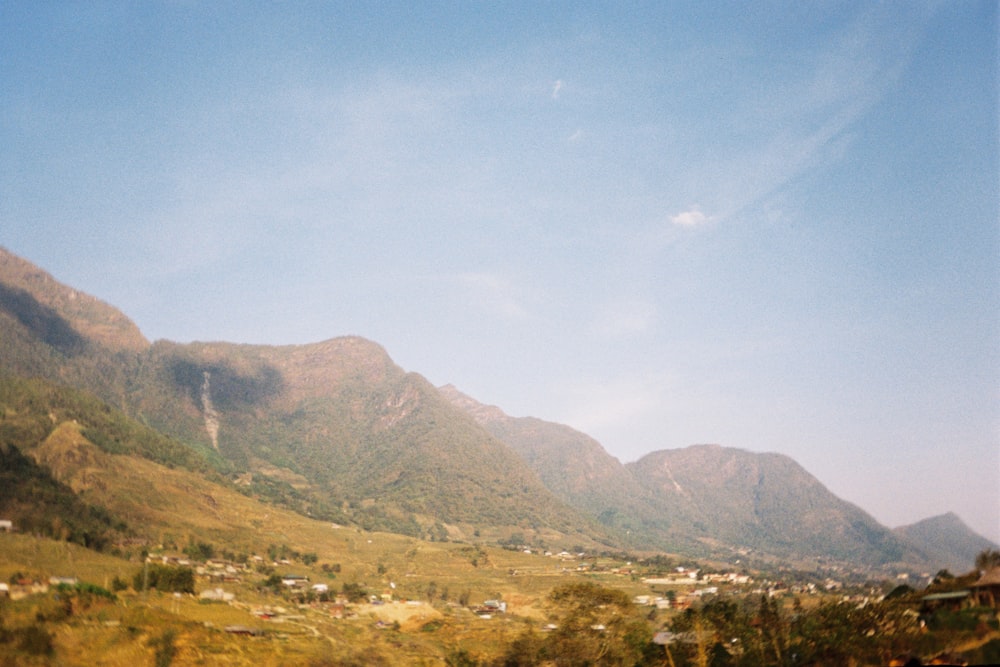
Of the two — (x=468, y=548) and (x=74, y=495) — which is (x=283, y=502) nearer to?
(x=468, y=548)

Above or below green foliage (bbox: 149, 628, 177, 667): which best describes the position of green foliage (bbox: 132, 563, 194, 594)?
below

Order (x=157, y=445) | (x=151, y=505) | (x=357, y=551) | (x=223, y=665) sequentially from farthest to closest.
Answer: (x=157, y=445)
(x=357, y=551)
(x=151, y=505)
(x=223, y=665)

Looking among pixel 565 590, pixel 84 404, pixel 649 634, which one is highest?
pixel 84 404

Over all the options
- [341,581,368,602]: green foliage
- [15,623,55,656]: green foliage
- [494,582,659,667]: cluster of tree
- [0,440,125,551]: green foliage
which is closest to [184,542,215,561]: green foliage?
[0,440,125,551]: green foliage

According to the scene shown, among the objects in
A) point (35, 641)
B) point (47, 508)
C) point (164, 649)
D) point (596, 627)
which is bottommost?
point (164, 649)

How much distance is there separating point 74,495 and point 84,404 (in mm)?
75392

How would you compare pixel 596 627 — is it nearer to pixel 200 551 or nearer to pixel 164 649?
pixel 164 649

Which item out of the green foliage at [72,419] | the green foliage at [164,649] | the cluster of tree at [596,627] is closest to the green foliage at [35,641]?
the green foliage at [164,649]

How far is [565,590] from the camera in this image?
39.7 m

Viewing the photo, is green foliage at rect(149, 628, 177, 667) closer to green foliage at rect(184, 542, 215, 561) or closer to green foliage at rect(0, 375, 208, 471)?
green foliage at rect(184, 542, 215, 561)

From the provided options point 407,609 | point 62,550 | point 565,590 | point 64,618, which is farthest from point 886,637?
point 62,550

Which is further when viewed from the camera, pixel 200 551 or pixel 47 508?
pixel 200 551

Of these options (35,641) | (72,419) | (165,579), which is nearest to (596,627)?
(35,641)

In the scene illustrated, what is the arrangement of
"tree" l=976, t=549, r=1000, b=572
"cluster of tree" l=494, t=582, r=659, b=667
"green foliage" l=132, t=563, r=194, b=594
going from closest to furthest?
"cluster of tree" l=494, t=582, r=659, b=667 < "tree" l=976, t=549, r=1000, b=572 < "green foliage" l=132, t=563, r=194, b=594
